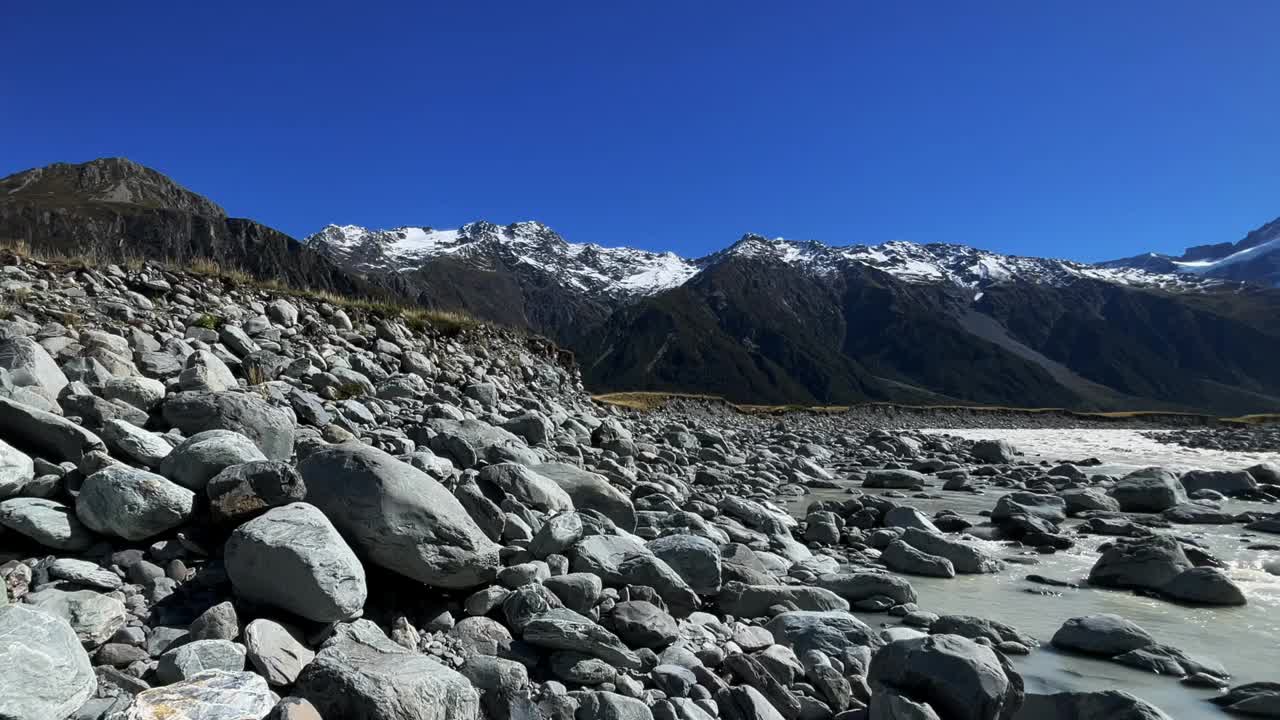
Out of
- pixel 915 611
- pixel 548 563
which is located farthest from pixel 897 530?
pixel 548 563

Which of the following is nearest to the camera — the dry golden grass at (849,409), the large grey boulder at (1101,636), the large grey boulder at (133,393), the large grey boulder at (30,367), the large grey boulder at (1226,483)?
the large grey boulder at (1101,636)

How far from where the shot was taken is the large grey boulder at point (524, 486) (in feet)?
20.1

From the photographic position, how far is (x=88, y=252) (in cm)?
1248

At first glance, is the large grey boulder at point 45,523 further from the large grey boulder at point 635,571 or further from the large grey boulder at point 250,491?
the large grey boulder at point 635,571

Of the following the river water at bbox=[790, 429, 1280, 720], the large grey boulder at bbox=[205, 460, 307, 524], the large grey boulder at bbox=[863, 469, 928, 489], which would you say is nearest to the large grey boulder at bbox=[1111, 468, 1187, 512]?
the river water at bbox=[790, 429, 1280, 720]

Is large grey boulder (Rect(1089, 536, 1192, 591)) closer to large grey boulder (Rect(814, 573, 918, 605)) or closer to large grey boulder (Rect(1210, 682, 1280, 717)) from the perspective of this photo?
large grey boulder (Rect(814, 573, 918, 605))

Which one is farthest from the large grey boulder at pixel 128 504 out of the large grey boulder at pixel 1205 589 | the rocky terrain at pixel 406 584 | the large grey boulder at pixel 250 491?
the large grey boulder at pixel 1205 589

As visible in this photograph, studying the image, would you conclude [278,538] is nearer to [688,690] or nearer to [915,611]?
[688,690]

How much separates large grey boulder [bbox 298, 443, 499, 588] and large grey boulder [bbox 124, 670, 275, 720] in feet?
3.99

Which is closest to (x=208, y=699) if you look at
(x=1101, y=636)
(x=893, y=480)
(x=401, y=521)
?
(x=401, y=521)

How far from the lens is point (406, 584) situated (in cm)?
414

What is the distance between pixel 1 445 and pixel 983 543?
10.6m

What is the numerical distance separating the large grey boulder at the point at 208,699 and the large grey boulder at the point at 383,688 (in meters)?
0.20

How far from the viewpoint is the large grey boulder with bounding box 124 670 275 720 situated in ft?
7.88
